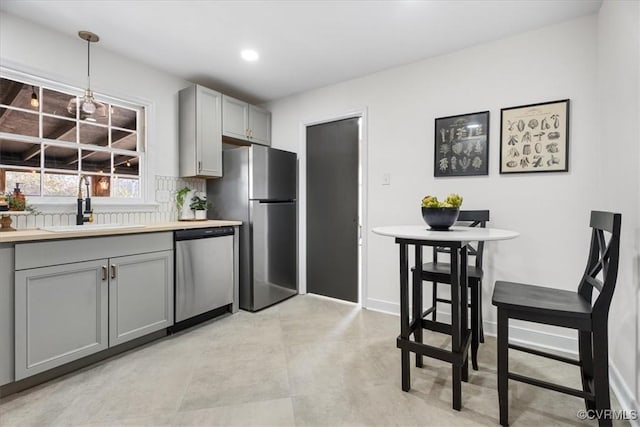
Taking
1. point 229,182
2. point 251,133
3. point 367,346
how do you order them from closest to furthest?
point 367,346
point 229,182
point 251,133

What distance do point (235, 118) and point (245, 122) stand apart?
5.9 inches

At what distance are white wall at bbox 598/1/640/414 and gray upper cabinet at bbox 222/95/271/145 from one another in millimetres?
3161

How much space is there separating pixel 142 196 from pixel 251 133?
138cm

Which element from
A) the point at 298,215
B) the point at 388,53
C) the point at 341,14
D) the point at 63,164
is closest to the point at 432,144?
the point at 388,53

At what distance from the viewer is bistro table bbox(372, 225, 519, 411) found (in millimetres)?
1574

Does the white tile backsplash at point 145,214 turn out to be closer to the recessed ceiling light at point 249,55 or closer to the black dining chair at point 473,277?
the recessed ceiling light at point 249,55

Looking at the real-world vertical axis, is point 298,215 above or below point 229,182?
below

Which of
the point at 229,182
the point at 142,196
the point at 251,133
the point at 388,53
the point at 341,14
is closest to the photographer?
the point at 341,14

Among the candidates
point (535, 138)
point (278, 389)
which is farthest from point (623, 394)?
point (278, 389)

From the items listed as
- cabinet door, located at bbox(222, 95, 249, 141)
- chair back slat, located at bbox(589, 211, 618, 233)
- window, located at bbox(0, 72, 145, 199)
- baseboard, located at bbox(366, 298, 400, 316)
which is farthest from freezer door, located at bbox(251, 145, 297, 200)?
chair back slat, located at bbox(589, 211, 618, 233)

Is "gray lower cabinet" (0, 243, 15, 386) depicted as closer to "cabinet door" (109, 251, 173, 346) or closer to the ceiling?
"cabinet door" (109, 251, 173, 346)

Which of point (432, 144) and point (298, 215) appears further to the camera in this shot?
point (298, 215)

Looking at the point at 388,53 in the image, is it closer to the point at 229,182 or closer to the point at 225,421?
the point at 229,182

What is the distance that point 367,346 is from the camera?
2.38m
